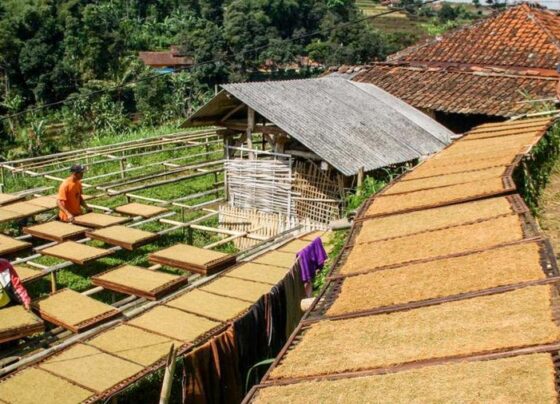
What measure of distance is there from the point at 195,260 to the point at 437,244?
13.2 ft

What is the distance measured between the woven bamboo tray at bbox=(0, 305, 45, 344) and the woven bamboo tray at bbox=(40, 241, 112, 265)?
2.02 metres

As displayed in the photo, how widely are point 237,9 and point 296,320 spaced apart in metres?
49.8

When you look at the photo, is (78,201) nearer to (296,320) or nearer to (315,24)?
(296,320)

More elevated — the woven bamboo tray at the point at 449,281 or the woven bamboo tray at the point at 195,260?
the woven bamboo tray at the point at 449,281

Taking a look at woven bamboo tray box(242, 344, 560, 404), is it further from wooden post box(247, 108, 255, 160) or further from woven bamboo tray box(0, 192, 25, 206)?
woven bamboo tray box(0, 192, 25, 206)

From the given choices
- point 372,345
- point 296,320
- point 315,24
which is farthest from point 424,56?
point 315,24

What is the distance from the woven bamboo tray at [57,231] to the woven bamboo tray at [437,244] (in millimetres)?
5490

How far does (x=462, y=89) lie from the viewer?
46.4ft

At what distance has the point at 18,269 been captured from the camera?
7.78 metres

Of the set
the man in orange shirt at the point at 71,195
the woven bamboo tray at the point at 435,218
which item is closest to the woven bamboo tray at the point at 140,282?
the woven bamboo tray at the point at 435,218

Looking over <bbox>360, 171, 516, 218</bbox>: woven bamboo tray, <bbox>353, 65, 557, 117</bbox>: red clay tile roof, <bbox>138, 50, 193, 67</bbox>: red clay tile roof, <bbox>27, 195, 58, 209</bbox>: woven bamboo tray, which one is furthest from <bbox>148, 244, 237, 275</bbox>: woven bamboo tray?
<bbox>138, 50, 193, 67</bbox>: red clay tile roof

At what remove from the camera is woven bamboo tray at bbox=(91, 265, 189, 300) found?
6.93 metres

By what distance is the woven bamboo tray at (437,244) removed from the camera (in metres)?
4.25

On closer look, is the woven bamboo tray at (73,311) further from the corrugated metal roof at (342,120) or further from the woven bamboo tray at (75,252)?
the corrugated metal roof at (342,120)
